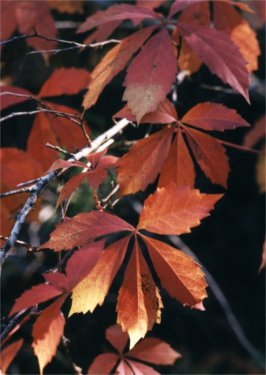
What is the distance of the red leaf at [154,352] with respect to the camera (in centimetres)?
107

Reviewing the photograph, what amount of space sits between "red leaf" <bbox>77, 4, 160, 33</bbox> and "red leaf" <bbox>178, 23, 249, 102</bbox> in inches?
3.7

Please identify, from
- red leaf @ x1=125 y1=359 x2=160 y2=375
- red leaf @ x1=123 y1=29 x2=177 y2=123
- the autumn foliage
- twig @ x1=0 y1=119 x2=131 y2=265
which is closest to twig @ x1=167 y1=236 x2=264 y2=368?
the autumn foliage

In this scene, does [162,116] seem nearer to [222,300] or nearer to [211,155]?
[211,155]

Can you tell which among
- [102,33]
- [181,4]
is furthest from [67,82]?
[181,4]

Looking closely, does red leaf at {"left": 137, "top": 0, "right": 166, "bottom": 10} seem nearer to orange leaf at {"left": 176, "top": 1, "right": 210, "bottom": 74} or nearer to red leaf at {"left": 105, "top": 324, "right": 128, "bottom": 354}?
orange leaf at {"left": 176, "top": 1, "right": 210, "bottom": 74}

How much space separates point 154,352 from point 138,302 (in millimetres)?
397

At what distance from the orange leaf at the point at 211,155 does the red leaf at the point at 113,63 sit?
19 cm

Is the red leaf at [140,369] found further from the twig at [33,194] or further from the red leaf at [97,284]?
the twig at [33,194]

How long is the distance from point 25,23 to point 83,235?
70 centimetres

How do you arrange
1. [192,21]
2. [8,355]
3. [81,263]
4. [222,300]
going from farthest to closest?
[222,300], [192,21], [8,355], [81,263]

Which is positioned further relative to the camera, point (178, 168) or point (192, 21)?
point (192, 21)

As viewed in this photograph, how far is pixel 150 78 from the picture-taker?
0.87 m

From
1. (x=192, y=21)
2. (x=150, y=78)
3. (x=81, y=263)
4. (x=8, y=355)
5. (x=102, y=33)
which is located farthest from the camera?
(x=192, y=21)

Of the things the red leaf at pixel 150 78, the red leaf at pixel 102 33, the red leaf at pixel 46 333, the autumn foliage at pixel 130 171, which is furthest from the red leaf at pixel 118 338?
the red leaf at pixel 102 33
